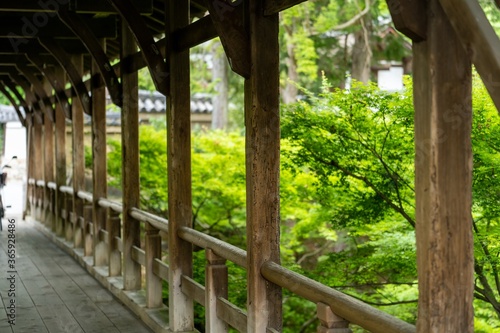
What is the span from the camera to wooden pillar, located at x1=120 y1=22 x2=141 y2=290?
7.07 metres

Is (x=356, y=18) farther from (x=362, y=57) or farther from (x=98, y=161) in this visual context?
(x=98, y=161)

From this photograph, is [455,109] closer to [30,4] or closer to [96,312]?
[96,312]

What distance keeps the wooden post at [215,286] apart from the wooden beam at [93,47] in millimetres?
2849

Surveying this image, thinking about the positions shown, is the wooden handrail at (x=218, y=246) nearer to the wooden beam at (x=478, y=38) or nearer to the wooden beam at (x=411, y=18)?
the wooden beam at (x=411, y=18)

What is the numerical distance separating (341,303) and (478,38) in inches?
50.7

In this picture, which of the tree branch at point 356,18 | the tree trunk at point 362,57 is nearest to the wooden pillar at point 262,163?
the tree branch at point 356,18

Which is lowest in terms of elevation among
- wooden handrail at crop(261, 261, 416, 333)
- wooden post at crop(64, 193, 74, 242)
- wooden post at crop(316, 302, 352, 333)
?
wooden post at crop(64, 193, 74, 242)

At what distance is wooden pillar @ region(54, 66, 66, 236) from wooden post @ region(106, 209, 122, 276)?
3.55 metres

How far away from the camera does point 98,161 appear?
28.4 feet

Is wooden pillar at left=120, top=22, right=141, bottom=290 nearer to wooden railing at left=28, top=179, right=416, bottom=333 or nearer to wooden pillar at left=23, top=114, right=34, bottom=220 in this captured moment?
wooden railing at left=28, top=179, right=416, bottom=333

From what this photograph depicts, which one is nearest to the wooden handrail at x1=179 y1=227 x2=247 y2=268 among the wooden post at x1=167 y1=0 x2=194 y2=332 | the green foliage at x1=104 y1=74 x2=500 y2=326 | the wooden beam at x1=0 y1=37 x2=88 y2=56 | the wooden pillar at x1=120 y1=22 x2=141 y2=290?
the wooden post at x1=167 y1=0 x2=194 y2=332

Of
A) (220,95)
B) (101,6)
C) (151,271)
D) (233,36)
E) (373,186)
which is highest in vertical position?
(101,6)

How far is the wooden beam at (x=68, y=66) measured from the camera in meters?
8.59

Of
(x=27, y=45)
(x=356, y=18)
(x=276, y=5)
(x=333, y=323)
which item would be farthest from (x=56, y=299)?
(x=356, y=18)
